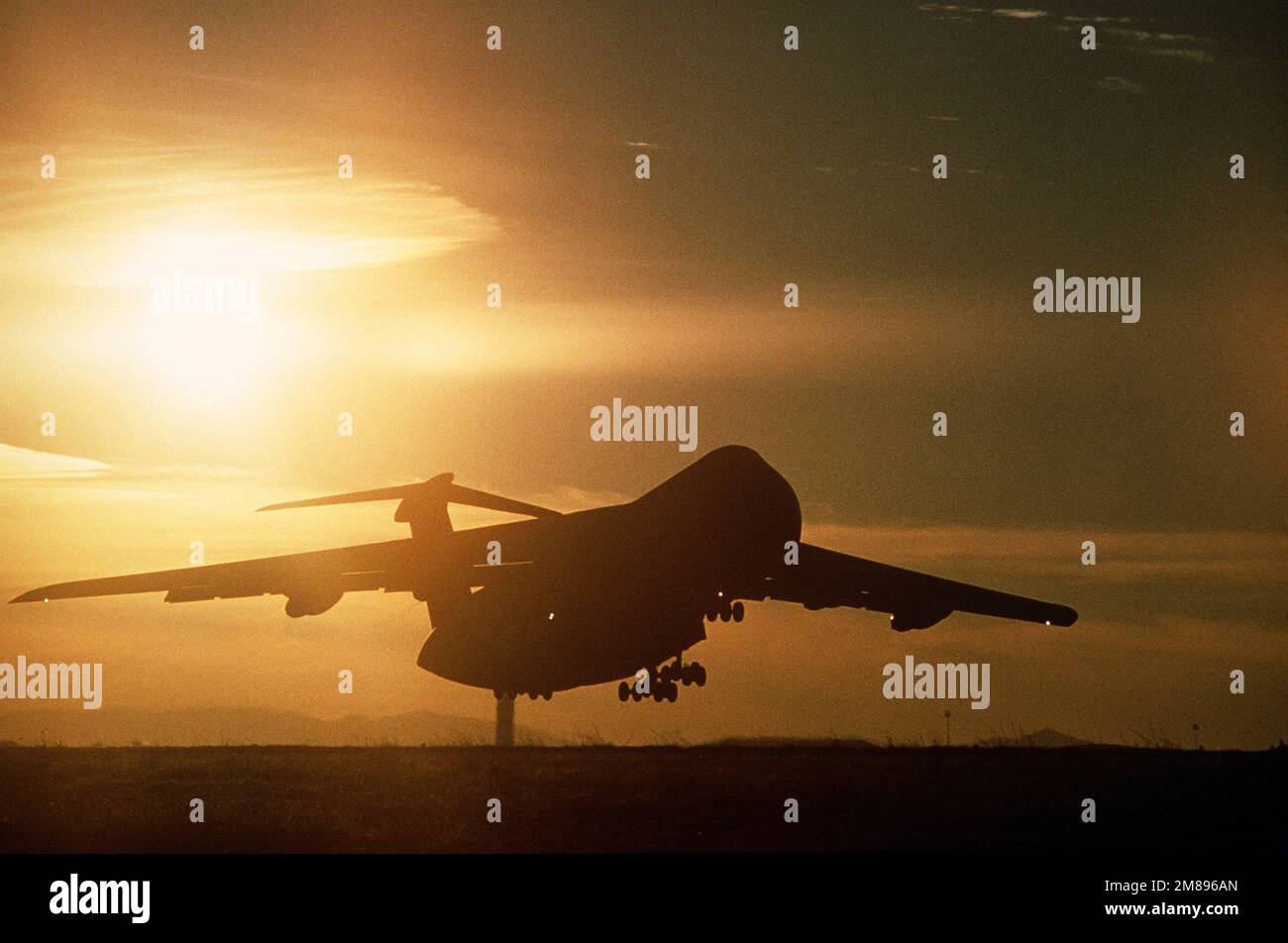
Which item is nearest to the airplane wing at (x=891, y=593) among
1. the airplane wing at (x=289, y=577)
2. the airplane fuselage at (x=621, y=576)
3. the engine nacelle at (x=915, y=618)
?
the engine nacelle at (x=915, y=618)

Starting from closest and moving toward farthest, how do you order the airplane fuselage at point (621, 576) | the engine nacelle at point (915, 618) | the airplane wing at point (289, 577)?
the airplane fuselage at point (621, 576) < the airplane wing at point (289, 577) < the engine nacelle at point (915, 618)

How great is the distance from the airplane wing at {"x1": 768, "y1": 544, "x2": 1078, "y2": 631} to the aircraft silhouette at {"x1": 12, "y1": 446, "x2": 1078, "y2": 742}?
0.09 feet

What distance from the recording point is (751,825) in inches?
995

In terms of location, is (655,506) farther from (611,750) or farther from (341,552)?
(611,750)

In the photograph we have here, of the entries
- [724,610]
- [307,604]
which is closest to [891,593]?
[724,610]

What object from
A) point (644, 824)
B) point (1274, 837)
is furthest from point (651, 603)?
point (1274, 837)

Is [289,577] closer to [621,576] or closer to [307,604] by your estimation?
[307,604]

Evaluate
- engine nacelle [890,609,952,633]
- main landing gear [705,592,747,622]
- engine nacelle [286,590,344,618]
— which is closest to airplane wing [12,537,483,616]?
engine nacelle [286,590,344,618]

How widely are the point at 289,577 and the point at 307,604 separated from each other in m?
0.57

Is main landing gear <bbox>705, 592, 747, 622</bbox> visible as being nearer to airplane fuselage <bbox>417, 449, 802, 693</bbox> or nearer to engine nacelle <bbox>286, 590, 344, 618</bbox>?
airplane fuselage <bbox>417, 449, 802, 693</bbox>

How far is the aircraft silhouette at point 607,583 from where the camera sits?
87.4 feet

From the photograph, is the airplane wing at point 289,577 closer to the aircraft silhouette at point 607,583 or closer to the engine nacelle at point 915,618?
the aircraft silhouette at point 607,583

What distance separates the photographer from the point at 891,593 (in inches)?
1166
